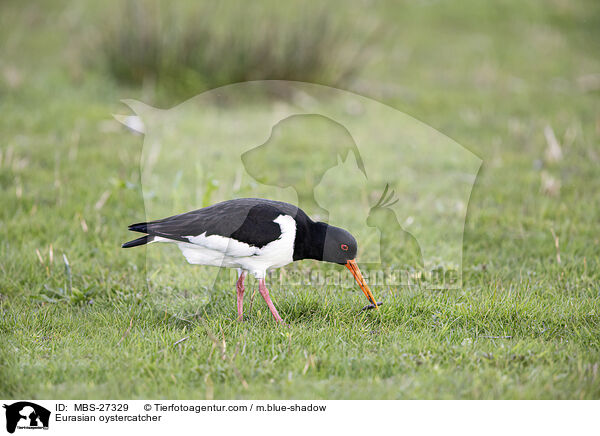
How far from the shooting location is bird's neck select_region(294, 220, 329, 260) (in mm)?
4633

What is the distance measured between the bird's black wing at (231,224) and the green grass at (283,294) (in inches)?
27.7

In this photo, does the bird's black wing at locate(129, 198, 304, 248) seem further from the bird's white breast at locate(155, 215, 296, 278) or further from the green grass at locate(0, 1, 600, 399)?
the green grass at locate(0, 1, 600, 399)

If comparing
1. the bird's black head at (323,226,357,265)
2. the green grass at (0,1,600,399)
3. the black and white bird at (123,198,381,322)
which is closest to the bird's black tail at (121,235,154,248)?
the black and white bird at (123,198,381,322)

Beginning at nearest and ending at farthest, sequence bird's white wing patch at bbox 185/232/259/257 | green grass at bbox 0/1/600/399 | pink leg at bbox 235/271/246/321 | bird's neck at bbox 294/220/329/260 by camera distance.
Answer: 1. green grass at bbox 0/1/600/399
2. bird's white wing patch at bbox 185/232/259/257
3. bird's neck at bbox 294/220/329/260
4. pink leg at bbox 235/271/246/321

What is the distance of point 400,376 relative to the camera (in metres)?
3.97

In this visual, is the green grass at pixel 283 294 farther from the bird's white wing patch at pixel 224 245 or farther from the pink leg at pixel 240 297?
the bird's white wing patch at pixel 224 245

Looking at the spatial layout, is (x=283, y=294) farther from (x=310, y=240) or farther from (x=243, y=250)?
(x=243, y=250)

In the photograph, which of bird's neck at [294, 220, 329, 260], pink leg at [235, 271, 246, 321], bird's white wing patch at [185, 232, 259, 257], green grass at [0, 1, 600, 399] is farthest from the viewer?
pink leg at [235, 271, 246, 321]

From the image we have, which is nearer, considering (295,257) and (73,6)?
(295,257)

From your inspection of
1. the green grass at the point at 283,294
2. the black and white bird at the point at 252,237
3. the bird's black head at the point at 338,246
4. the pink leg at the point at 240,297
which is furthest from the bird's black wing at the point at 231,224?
the green grass at the point at 283,294

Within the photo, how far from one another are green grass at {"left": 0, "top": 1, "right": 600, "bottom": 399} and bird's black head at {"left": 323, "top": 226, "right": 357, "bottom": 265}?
1.41 feet

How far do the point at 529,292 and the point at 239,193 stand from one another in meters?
2.84

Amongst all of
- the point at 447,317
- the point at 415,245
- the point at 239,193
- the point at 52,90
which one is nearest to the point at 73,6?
the point at 52,90

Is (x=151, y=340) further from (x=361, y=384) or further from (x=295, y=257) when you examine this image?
(x=361, y=384)
